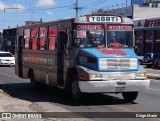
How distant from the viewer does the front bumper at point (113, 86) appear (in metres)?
12.7

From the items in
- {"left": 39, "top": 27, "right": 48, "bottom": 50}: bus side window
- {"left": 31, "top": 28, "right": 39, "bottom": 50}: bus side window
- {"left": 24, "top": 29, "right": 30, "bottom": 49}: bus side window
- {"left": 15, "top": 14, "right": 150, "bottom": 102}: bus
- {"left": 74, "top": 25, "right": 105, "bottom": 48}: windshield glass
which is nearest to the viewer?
{"left": 15, "top": 14, "right": 150, "bottom": 102}: bus

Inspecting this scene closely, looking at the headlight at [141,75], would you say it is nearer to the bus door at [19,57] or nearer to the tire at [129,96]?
the tire at [129,96]

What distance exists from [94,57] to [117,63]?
737 millimetres

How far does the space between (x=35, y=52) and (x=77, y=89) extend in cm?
445

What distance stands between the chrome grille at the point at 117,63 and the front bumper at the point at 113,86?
430 millimetres

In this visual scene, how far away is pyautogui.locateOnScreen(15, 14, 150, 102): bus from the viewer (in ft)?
42.2

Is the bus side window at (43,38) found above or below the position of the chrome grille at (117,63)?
above

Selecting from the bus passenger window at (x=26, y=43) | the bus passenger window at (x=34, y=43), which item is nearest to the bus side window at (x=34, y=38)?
the bus passenger window at (x=34, y=43)

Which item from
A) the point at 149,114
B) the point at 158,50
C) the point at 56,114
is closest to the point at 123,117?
the point at 149,114

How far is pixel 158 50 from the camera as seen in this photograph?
5403 centimetres

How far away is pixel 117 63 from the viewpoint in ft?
42.7

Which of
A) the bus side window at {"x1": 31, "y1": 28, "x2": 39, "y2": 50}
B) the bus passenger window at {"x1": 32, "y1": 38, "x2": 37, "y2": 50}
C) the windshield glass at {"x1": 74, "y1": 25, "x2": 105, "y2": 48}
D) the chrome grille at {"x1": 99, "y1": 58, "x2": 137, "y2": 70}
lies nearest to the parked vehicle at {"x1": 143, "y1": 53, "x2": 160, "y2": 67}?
the bus side window at {"x1": 31, "y1": 28, "x2": 39, "y2": 50}

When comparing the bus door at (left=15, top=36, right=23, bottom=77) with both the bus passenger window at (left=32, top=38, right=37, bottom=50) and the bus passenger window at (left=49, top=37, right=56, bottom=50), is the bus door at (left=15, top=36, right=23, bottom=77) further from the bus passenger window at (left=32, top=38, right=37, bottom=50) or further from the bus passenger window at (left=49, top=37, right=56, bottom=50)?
the bus passenger window at (left=49, top=37, right=56, bottom=50)

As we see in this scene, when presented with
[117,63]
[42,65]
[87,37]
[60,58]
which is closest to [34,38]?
[42,65]
